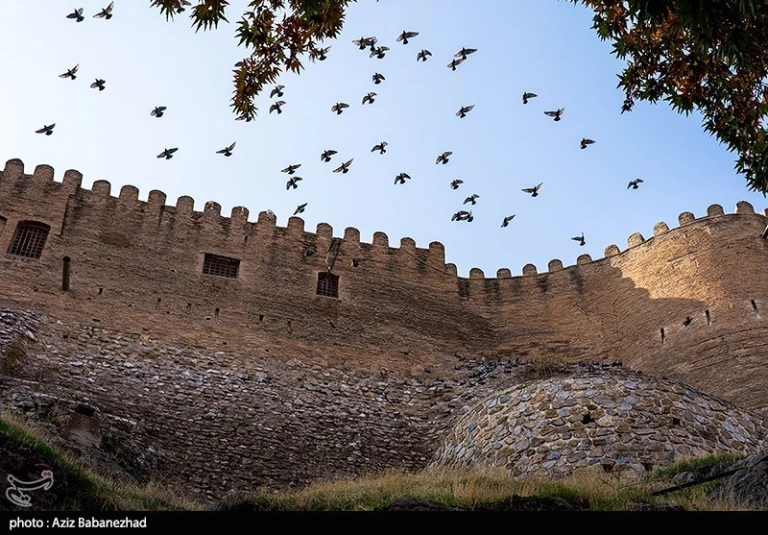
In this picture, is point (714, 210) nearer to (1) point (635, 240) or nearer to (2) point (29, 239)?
A: (1) point (635, 240)

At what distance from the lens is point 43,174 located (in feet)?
66.9

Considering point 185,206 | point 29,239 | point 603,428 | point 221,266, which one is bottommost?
point 603,428

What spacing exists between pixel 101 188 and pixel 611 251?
14.2 metres

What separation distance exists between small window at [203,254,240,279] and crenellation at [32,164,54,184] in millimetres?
4398

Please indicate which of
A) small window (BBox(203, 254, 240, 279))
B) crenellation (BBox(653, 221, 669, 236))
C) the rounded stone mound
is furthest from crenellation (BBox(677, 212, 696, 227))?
small window (BBox(203, 254, 240, 279))

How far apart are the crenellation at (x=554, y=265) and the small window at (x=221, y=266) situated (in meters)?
9.47

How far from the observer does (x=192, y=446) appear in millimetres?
13562

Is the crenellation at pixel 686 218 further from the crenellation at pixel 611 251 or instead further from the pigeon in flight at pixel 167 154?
the pigeon in flight at pixel 167 154

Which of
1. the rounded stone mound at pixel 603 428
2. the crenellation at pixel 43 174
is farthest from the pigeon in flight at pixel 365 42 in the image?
the crenellation at pixel 43 174

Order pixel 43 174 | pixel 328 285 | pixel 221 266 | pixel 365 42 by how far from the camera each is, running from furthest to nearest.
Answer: pixel 328 285
pixel 221 266
pixel 43 174
pixel 365 42

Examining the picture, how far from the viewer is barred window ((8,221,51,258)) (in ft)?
60.6

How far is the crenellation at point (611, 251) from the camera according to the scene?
2334cm

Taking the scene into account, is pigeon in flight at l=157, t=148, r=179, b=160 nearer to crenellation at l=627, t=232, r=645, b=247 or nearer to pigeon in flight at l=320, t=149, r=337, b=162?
pigeon in flight at l=320, t=149, r=337, b=162

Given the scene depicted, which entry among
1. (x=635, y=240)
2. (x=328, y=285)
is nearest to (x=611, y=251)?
(x=635, y=240)
